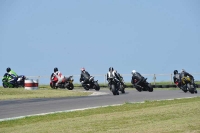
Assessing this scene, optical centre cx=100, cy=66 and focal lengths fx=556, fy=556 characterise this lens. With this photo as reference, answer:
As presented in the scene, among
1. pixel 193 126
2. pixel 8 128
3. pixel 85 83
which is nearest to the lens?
pixel 193 126

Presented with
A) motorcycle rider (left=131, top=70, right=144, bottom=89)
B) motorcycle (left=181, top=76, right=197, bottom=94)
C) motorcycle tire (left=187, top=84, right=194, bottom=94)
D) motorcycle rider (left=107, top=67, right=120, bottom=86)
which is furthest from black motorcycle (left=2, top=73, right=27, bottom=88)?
motorcycle tire (left=187, top=84, right=194, bottom=94)

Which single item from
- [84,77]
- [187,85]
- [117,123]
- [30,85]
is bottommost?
[117,123]

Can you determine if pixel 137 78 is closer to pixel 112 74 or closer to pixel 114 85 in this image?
pixel 112 74

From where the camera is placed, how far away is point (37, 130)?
12.7m

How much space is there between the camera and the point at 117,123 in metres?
13.2

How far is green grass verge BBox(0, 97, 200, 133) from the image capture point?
11.8 meters

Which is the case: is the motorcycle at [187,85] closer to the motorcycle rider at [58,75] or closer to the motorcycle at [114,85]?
the motorcycle at [114,85]

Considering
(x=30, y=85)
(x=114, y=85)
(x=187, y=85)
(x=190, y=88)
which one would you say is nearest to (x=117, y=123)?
(x=114, y=85)

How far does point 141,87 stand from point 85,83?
5644 millimetres

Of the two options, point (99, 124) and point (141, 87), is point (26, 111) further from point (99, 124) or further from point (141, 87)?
point (141, 87)

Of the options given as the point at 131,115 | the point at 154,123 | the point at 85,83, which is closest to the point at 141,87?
the point at 85,83

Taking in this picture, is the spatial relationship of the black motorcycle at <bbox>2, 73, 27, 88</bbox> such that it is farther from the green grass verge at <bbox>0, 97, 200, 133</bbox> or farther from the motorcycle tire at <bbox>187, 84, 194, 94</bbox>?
the green grass verge at <bbox>0, 97, 200, 133</bbox>

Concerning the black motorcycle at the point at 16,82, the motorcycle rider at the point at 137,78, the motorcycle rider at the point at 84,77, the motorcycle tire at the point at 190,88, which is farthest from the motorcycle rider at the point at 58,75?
the motorcycle tire at the point at 190,88

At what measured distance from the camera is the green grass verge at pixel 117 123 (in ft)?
38.8
